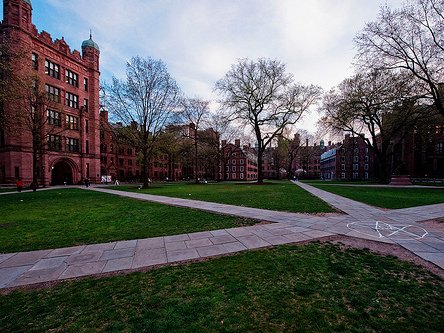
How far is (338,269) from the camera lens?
4043mm

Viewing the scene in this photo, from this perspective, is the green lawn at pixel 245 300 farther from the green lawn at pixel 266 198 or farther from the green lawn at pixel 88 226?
the green lawn at pixel 266 198

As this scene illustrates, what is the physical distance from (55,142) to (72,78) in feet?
38.2

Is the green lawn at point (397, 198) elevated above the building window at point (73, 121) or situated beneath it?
situated beneath

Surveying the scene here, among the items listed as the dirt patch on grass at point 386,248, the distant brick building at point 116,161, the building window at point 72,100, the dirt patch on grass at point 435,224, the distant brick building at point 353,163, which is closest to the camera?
the dirt patch on grass at point 386,248

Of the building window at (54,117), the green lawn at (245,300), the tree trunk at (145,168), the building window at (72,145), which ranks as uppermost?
the building window at (54,117)

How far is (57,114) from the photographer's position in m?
35.2

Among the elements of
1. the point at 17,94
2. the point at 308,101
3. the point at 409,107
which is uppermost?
the point at 308,101

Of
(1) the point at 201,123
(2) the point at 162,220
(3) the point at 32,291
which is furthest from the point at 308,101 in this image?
(3) the point at 32,291

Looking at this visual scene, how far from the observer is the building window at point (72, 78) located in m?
36.7

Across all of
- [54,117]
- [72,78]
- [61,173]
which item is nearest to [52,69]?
[72,78]

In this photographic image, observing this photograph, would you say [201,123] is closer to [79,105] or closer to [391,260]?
[79,105]

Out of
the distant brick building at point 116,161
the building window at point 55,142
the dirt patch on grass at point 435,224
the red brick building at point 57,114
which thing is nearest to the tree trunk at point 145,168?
the red brick building at point 57,114

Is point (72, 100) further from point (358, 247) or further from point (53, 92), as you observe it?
point (358, 247)

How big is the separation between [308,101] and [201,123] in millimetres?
19533
